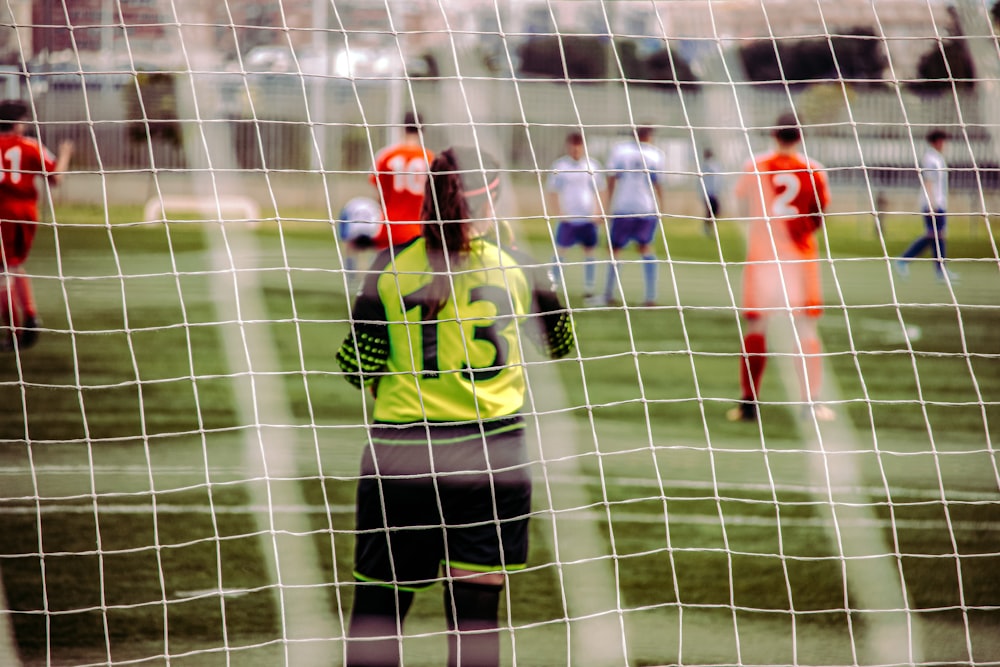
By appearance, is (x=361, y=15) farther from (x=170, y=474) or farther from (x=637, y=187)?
(x=170, y=474)

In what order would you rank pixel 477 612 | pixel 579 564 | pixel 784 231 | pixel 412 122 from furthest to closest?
pixel 412 122 → pixel 784 231 → pixel 579 564 → pixel 477 612

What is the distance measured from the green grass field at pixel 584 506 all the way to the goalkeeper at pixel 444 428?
17 cm

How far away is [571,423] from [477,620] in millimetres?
3358

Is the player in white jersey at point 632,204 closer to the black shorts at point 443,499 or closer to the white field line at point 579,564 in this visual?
the white field line at point 579,564

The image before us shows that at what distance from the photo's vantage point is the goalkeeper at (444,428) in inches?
101

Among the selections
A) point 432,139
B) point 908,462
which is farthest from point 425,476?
point 432,139

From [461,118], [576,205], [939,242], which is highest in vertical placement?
[461,118]

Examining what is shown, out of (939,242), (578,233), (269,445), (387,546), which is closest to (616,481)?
(269,445)

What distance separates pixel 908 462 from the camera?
5246 millimetres

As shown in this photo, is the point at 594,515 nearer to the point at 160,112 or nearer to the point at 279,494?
the point at 279,494

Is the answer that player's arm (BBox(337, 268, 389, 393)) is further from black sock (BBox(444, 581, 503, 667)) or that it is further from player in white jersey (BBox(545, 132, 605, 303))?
player in white jersey (BBox(545, 132, 605, 303))

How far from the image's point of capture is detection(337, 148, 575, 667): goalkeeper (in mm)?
2576

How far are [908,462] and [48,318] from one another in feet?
23.1

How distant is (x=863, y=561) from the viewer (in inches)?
162
